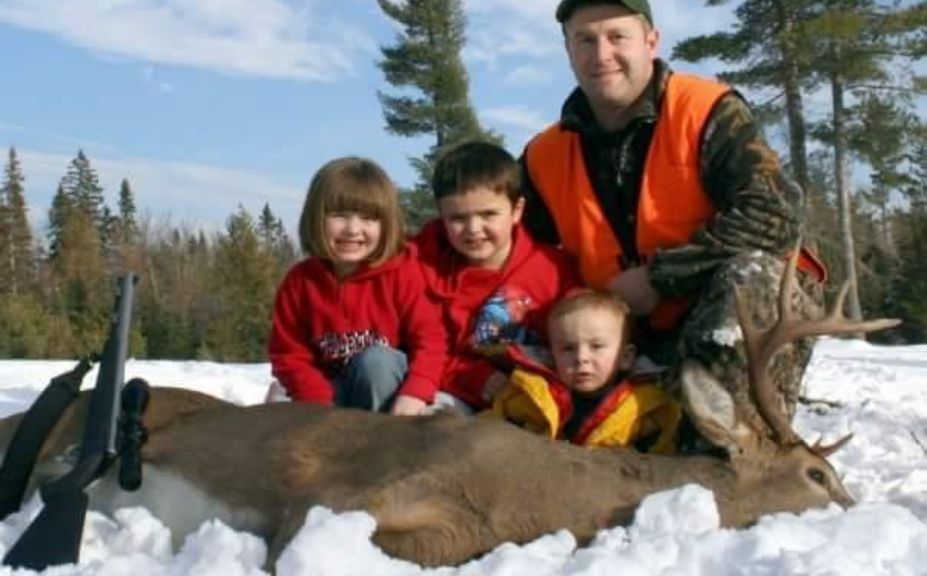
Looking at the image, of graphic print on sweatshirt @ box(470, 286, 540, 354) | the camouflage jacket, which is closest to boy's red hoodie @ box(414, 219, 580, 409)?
graphic print on sweatshirt @ box(470, 286, 540, 354)

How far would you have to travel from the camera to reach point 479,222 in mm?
5336

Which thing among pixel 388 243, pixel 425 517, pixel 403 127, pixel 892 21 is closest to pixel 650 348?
pixel 388 243

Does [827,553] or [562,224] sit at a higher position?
[562,224]

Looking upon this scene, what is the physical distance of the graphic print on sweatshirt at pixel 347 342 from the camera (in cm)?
530

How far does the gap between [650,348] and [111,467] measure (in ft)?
7.41

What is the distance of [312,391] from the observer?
5.27 m

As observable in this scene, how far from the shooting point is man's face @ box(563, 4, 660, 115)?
537 cm

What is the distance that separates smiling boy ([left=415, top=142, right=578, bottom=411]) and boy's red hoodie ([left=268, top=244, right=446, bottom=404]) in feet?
0.37

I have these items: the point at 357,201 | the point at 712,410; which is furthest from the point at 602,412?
the point at 357,201

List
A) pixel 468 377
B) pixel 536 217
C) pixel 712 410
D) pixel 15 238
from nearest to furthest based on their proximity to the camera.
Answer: pixel 712 410
pixel 468 377
pixel 536 217
pixel 15 238

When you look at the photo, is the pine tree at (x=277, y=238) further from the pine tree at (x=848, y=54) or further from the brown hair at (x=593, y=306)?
the brown hair at (x=593, y=306)

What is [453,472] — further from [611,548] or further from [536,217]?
[536,217]

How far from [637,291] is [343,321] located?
3.89 ft

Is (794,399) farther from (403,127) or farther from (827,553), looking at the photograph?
(403,127)
